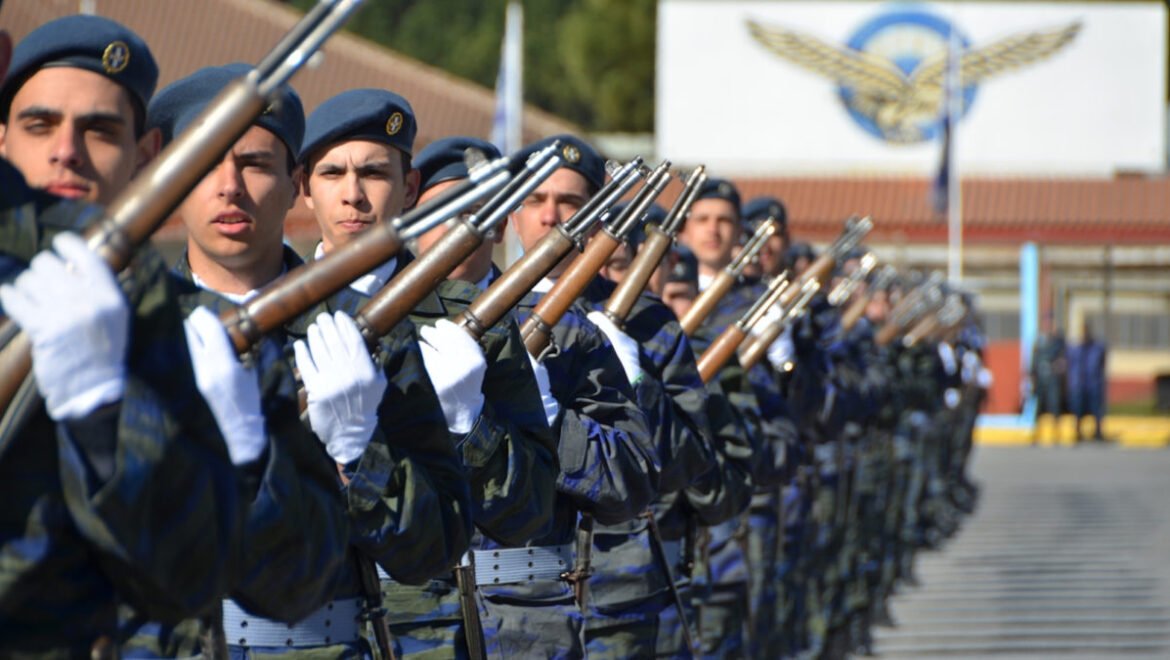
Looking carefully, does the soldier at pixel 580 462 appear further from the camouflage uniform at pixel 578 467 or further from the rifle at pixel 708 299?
the rifle at pixel 708 299

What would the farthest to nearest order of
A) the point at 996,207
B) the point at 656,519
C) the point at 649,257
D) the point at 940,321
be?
the point at 996,207
the point at 940,321
the point at 656,519
the point at 649,257

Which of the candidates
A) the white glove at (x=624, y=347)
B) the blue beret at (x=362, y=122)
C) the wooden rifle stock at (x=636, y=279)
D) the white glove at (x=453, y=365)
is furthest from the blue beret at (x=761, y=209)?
the white glove at (x=453, y=365)

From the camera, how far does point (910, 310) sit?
49.1ft

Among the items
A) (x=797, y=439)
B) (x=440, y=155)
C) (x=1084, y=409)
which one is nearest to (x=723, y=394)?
(x=797, y=439)

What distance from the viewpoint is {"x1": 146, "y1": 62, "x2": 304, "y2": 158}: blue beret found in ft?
12.4

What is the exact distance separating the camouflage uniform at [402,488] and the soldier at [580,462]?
124 cm

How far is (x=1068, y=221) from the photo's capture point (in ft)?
113

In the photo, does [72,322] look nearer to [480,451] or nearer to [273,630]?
[273,630]

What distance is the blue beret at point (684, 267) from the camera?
7578mm

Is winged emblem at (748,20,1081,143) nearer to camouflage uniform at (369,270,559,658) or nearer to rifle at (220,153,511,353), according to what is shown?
camouflage uniform at (369,270,559,658)

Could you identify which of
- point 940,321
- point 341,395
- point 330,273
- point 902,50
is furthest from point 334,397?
point 902,50

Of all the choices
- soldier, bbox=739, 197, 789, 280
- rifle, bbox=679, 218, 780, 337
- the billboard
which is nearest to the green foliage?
the billboard

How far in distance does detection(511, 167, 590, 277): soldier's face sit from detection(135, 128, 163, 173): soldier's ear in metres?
2.23

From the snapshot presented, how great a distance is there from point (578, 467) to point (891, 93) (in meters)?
31.3
